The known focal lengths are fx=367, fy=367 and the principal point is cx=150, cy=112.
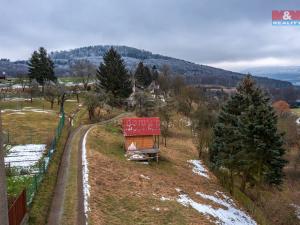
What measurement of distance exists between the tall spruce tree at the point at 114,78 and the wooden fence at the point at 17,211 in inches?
2604

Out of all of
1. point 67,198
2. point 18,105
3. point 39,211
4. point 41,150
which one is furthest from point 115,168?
point 18,105

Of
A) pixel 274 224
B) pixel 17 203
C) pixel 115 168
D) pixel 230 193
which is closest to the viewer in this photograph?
pixel 17 203

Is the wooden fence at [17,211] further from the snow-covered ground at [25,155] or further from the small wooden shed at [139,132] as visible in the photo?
the small wooden shed at [139,132]

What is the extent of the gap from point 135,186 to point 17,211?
14.5 metres

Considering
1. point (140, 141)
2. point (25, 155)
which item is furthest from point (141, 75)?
A: point (25, 155)

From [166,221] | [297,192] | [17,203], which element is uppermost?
[17,203]

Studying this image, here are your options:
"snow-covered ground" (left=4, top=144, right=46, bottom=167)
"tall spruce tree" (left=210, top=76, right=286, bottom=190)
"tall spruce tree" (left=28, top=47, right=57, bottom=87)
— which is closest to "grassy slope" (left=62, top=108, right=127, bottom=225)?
"snow-covered ground" (left=4, top=144, right=46, bottom=167)

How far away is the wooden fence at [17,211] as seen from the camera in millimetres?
16544

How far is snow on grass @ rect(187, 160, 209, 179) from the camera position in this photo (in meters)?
44.6

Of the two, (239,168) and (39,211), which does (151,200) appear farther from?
(239,168)

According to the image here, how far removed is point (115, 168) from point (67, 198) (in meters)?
11.1

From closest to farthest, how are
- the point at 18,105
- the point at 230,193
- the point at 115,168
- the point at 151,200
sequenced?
the point at 151,200 < the point at 115,168 < the point at 230,193 < the point at 18,105

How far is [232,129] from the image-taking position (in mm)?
39250

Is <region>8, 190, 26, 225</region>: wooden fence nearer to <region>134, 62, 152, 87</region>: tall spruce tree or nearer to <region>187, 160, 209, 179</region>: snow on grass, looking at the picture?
<region>187, 160, 209, 179</region>: snow on grass
